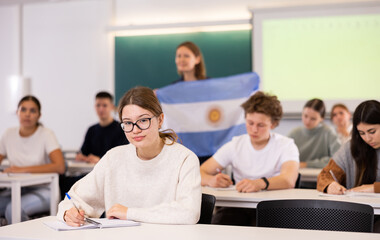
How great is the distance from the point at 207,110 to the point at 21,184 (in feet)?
5.21

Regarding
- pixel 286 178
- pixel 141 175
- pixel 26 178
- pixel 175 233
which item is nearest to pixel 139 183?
pixel 141 175

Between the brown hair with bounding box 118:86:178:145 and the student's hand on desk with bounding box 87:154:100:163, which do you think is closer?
the brown hair with bounding box 118:86:178:145

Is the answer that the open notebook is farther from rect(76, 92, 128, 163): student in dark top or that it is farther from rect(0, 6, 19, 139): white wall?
rect(0, 6, 19, 139): white wall

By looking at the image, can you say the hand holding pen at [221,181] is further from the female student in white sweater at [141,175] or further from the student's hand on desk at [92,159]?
the student's hand on desk at [92,159]

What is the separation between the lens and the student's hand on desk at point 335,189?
9.43 feet

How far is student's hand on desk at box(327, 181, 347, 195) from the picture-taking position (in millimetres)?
2873

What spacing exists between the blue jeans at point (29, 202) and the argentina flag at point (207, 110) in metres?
1.17

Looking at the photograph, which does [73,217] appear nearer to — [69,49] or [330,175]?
[330,175]

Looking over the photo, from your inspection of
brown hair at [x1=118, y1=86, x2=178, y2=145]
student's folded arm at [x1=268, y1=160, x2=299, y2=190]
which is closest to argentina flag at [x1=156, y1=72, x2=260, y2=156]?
student's folded arm at [x1=268, y1=160, x2=299, y2=190]

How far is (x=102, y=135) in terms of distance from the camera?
5316mm

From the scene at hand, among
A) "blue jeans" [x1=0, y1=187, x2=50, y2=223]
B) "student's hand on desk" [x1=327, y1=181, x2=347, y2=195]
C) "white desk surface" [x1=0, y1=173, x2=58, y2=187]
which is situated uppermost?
"student's hand on desk" [x1=327, y1=181, x2=347, y2=195]

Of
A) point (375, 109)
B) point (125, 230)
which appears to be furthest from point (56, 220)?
point (375, 109)

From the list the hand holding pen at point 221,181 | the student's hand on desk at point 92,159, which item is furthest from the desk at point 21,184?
the hand holding pen at point 221,181

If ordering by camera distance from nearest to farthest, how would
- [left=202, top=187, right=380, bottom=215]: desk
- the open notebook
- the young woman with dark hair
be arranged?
the open notebook
[left=202, top=187, right=380, bottom=215]: desk
the young woman with dark hair
